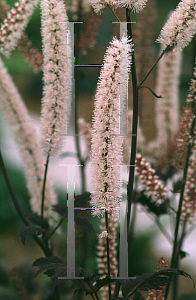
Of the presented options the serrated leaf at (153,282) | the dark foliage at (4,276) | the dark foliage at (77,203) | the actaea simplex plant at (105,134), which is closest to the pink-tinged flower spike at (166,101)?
the actaea simplex plant at (105,134)

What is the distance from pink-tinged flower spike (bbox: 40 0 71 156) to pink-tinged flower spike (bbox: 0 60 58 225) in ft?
0.28

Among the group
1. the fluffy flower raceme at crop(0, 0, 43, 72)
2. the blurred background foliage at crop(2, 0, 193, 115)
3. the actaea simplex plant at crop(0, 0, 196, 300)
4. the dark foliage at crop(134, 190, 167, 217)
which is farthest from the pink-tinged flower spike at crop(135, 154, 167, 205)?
the fluffy flower raceme at crop(0, 0, 43, 72)

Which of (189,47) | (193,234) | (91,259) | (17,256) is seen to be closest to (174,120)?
(189,47)

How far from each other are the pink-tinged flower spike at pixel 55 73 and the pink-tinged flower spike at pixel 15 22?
10 cm

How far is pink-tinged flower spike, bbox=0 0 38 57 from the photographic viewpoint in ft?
2.39

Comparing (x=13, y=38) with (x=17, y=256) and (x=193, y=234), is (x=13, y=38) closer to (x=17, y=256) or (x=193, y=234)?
(x=17, y=256)

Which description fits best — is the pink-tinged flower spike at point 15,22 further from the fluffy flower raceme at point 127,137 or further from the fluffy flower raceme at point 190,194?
the fluffy flower raceme at point 190,194

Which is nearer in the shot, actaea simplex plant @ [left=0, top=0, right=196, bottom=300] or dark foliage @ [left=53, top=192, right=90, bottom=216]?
actaea simplex plant @ [left=0, top=0, right=196, bottom=300]

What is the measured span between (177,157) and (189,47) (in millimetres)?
278

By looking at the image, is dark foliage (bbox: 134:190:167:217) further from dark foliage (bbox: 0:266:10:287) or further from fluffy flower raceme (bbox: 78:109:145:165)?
dark foliage (bbox: 0:266:10:287)

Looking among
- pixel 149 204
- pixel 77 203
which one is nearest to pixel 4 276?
pixel 77 203

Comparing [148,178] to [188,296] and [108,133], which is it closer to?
[108,133]

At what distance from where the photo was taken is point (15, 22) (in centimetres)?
73

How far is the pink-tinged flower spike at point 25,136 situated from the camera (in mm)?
726
